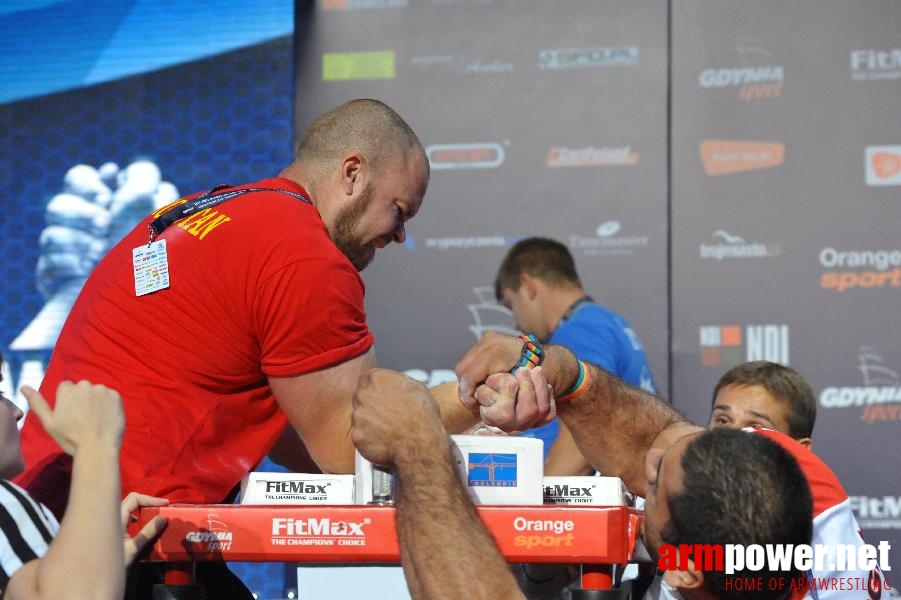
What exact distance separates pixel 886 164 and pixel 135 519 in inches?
173

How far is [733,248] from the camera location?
5.41 metres

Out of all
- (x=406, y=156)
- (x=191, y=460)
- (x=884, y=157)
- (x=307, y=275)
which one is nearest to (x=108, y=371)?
(x=191, y=460)

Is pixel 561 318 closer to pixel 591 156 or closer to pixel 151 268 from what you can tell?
pixel 591 156

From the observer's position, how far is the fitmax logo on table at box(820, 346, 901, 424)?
5.25 meters

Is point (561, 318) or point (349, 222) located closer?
point (349, 222)

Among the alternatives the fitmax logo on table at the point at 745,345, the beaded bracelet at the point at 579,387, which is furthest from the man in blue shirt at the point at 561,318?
the beaded bracelet at the point at 579,387

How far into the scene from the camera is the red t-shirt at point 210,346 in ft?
7.07

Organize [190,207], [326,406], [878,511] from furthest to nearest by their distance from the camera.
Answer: [878,511], [190,207], [326,406]

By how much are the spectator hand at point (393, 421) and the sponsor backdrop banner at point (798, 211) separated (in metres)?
3.62

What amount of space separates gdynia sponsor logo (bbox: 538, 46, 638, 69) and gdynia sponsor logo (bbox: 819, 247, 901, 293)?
1344mm

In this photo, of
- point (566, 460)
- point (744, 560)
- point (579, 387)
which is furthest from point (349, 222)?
point (566, 460)

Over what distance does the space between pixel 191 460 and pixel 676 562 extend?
94cm

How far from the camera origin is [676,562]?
1.81 m

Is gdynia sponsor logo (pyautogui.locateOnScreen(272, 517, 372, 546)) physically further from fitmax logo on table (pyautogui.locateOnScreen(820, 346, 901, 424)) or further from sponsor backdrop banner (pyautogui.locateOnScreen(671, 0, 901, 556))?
fitmax logo on table (pyautogui.locateOnScreen(820, 346, 901, 424))
